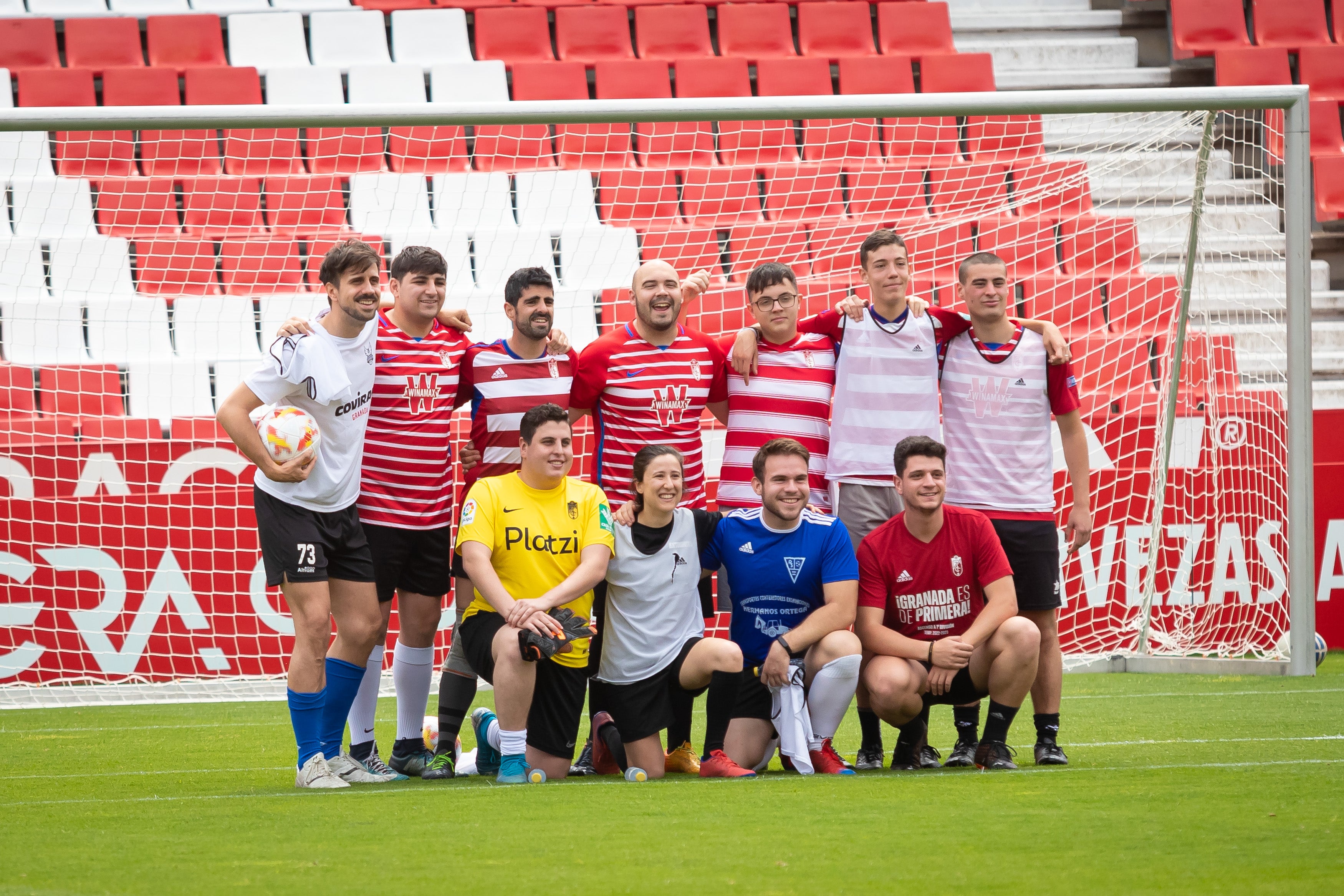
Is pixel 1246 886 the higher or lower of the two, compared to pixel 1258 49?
lower

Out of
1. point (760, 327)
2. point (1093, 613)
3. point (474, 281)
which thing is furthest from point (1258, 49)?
point (760, 327)

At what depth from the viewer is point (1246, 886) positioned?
2.73 meters

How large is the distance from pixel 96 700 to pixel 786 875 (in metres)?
5.31

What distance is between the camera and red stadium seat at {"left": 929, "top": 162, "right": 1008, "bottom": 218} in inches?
363

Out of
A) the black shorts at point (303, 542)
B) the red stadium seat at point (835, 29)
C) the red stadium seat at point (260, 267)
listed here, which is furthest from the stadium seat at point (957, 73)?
the black shorts at point (303, 542)

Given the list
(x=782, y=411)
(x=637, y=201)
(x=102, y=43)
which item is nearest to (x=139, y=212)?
(x=102, y=43)

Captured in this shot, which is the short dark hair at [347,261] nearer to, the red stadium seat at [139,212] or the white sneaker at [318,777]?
the white sneaker at [318,777]

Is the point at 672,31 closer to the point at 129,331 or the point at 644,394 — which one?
the point at 129,331

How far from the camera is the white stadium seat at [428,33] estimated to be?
11.6 metres

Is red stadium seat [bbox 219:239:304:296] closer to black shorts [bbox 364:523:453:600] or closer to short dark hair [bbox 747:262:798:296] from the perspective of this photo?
black shorts [bbox 364:523:453:600]

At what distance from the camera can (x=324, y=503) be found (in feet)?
14.1

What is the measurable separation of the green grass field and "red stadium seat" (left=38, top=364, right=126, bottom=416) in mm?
3385

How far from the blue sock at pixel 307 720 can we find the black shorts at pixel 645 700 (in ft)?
2.87

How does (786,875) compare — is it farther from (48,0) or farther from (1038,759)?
(48,0)
